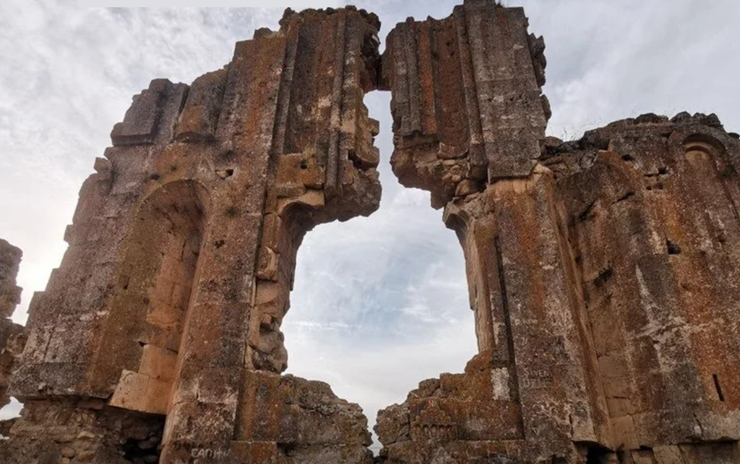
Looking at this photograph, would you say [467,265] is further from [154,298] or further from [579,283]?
[154,298]

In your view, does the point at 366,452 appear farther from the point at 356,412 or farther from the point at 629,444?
the point at 629,444

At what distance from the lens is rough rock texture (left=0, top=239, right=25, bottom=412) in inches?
320

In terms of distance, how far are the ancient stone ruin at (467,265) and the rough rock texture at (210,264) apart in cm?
3

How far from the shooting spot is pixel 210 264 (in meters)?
6.89

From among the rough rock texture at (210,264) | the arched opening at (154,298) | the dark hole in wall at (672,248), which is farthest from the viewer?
the arched opening at (154,298)

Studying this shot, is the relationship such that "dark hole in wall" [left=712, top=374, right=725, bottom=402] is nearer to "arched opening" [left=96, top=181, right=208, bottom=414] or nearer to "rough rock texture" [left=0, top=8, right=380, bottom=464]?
"rough rock texture" [left=0, top=8, right=380, bottom=464]

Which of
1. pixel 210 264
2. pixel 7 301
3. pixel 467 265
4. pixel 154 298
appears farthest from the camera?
pixel 7 301

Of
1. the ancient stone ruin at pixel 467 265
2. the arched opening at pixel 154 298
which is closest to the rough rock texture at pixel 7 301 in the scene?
the ancient stone ruin at pixel 467 265

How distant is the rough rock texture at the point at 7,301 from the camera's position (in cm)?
812

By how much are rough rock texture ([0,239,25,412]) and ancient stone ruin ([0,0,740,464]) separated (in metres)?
0.05

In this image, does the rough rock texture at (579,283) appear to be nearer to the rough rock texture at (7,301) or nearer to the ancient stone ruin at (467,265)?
the ancient stone ruin at (467,265)

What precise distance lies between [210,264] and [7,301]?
15.3ft

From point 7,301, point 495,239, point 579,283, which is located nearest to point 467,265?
point 495,239

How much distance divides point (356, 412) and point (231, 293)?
88.3 inches
